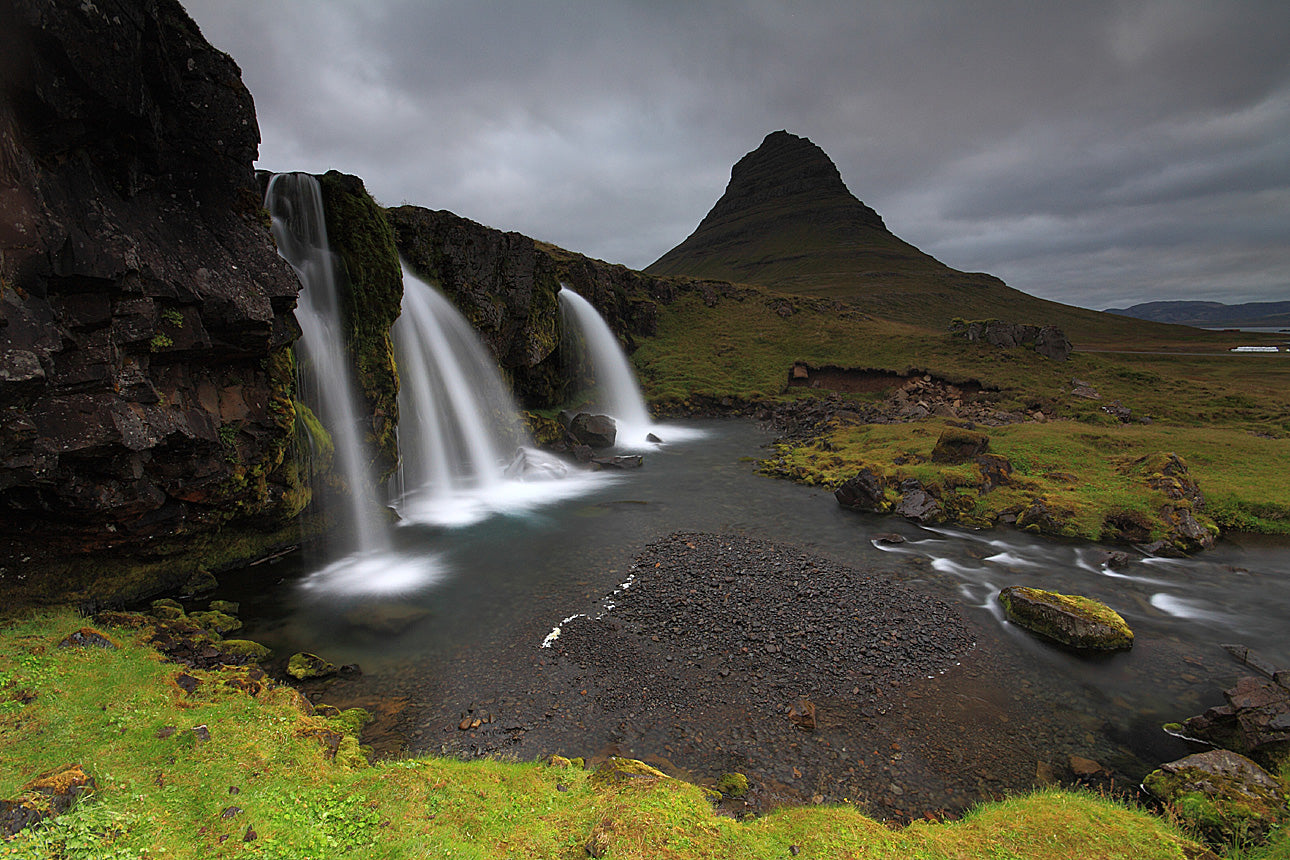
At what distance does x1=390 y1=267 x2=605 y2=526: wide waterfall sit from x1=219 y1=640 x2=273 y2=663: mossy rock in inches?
417

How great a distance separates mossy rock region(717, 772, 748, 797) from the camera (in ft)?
27.4

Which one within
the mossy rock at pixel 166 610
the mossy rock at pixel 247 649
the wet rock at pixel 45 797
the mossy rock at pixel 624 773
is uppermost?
the wet rock at pixel 45 797

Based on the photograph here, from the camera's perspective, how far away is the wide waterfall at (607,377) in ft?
159

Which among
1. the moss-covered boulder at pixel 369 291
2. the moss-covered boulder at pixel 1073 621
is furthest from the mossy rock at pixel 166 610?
the moss-covered boulder at pixel 1073 621

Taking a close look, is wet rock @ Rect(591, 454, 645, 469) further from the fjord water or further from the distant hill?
the distant hill

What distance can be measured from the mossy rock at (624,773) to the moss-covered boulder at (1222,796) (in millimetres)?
7543

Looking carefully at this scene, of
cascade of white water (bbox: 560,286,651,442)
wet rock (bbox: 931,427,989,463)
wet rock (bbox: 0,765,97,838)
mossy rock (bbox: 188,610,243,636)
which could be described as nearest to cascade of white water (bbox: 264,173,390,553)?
mossy rock (bbox: 188,610,243,636)

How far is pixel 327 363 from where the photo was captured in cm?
2003

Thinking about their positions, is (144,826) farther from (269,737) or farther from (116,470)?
(116,470)

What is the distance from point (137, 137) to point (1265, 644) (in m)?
30.6

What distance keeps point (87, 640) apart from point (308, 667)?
12.5 feet

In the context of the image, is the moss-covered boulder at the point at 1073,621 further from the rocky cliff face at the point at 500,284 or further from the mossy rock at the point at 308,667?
the rocky cliff face at the point at 500,284

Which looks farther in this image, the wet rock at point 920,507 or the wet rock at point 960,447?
the wet rock at point 960,447

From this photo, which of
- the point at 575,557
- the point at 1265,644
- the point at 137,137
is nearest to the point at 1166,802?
the point at 1265,644
